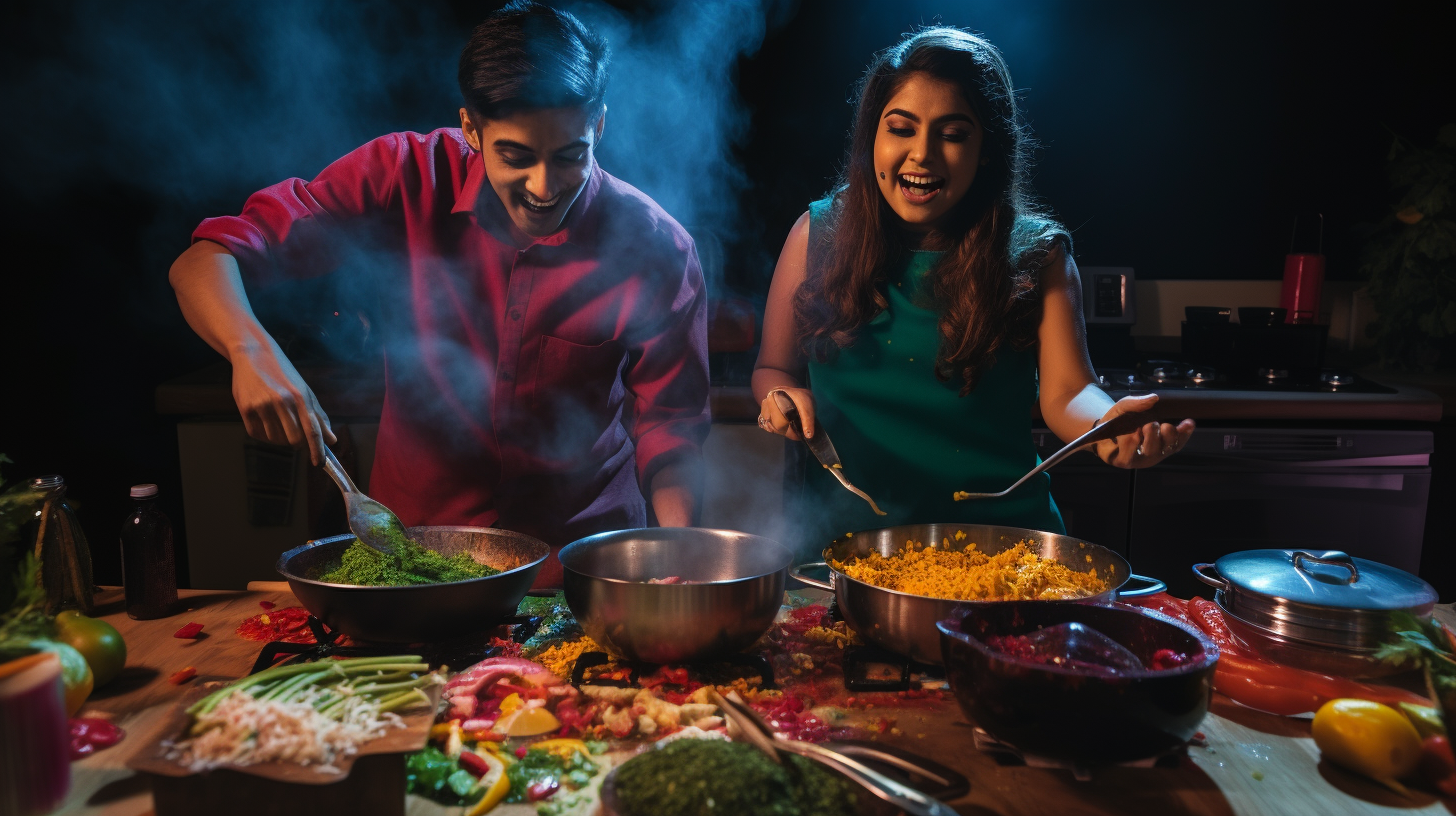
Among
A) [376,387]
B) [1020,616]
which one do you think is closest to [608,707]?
[1020,616]

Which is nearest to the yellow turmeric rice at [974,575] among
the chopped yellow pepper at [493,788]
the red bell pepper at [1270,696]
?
the red bell pepper at [1270,696]

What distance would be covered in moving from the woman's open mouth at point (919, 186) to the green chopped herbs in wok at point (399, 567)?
1055 millimetres

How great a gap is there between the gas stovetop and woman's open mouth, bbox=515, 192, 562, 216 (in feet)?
7.19

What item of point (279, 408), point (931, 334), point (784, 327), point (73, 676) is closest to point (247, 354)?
point (279, 408)

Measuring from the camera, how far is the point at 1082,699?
989mm

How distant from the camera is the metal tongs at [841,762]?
2.99ft

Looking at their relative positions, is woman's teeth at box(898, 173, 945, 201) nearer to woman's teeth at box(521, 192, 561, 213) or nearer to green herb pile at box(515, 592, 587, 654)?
woman's teeth at box(521, 192, 561, 213)

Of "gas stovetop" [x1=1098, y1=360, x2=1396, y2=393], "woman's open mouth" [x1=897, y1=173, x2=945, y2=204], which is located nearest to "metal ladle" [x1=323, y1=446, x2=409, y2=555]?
"woman's open mouth" [x1=897, y1=173, x2=945, y2=204]

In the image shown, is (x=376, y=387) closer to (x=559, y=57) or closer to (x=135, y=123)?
(x=135, y=123)

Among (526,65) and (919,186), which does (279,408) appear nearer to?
(526,65)

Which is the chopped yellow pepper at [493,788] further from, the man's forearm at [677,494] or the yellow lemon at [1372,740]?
the yellow lemon at [1372,740]

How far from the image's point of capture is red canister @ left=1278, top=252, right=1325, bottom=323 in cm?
374

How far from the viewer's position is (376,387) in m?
3.16

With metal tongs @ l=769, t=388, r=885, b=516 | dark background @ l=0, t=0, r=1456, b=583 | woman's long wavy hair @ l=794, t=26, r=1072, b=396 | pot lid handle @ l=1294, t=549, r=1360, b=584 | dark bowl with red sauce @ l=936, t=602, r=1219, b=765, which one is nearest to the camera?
dark bowl with red sauce @ l=936, t=602, r=1219, b=765
